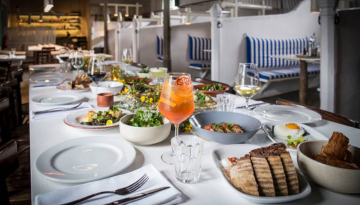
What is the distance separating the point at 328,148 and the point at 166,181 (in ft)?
1.36

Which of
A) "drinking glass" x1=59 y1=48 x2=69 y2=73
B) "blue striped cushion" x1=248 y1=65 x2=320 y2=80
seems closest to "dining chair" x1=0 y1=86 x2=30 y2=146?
"drinking glass" x1=59 y1=48 x2=69 y2=73

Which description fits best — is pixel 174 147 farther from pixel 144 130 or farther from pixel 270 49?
pixel 270 49

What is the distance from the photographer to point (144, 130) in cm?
92

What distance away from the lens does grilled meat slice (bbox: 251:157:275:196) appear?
60cm

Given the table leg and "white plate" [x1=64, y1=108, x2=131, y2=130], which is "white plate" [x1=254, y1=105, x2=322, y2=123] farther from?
the table leg

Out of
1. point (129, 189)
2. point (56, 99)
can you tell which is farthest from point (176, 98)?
point (56, 99)

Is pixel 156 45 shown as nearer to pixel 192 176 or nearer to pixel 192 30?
pixel 192 30

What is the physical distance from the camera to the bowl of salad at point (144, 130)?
3.04 ft

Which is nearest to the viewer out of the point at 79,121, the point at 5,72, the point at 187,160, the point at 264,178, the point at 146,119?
the point at 264,178

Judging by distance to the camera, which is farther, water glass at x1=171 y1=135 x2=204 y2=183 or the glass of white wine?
the glass of white wine

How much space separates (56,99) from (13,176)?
22.1 inches

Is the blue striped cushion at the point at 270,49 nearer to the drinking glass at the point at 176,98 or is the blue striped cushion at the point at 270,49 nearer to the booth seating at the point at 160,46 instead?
the booth seating at the point at 160,46

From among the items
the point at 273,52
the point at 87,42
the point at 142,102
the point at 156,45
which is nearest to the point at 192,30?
the point at 156,45

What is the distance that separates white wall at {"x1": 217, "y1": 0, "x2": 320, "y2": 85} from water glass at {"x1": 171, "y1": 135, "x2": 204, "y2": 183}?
4.99 m
